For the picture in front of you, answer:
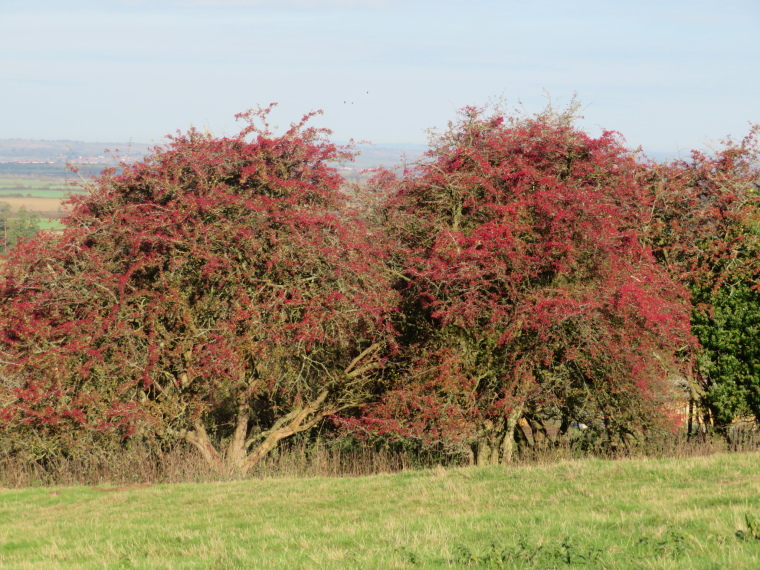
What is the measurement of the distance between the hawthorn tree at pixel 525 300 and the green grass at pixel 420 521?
2242 mm

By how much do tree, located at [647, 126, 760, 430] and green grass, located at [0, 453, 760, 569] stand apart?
13.6 ft

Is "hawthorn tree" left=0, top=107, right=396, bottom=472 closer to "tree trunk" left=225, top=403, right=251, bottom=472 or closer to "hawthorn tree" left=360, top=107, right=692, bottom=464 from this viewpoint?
"tree trunk" left=225, top=403, right=251, bottom=472

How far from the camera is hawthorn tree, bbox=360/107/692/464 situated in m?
11.6

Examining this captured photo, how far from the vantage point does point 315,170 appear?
43.3ft

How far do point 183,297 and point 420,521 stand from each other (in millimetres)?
6360

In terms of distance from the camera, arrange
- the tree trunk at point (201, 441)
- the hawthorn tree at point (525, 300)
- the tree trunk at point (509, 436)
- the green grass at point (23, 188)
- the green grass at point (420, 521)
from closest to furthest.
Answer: the green grass at point (420, 521) → the hawthorn tree at point (525, 300) → the tree trunk at point (509, 436) → the tree trunk at point (201, 441) → the green grass at point (23, 188)

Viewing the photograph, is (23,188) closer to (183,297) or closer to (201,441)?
(201,441)

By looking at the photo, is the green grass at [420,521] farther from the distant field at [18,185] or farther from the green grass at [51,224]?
the distant field at [18,185]

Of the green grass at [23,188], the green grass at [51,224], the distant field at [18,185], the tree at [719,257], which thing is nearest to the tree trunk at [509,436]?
the tree at [719,257]

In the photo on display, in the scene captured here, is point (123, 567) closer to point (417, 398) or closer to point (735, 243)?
point (417, 398)

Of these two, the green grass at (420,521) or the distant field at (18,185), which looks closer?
the green grass at (420,521)

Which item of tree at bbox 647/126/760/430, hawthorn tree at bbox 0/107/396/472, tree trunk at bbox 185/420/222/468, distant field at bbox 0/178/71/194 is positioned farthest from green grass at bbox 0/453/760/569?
distant field at bbox 0/178/71/194

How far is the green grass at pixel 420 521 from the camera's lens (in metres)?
5.27

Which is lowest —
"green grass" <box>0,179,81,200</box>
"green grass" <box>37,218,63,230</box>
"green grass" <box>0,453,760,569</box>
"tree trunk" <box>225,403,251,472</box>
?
"tree trunk" <box>225,403,251,472</box>
